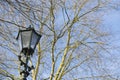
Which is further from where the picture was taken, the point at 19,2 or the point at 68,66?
the point at 68,66

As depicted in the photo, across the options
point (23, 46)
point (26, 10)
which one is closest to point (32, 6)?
point (26, 10)

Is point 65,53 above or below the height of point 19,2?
below

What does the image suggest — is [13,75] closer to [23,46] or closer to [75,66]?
[75,66]

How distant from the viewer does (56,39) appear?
14867 mm

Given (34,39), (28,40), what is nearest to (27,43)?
(28,40)

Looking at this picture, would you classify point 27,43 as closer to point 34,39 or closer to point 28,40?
point 28,40

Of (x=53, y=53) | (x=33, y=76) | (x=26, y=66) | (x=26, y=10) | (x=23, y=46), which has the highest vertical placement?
(x=26, y=10)

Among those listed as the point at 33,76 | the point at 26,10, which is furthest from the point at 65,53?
the point at 26,10

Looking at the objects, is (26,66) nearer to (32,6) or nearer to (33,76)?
(32,6)

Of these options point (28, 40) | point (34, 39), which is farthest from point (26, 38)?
point (34, 39)

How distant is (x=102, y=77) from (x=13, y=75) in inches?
166

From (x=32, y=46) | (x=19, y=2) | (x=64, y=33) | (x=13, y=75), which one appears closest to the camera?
(x=32, y=46)

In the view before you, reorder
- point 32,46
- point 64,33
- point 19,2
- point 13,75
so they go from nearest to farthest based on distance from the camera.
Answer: point 32,46, point 19,2, point 13,75, point 64,33

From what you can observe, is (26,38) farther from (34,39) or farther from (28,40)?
(34,39)
